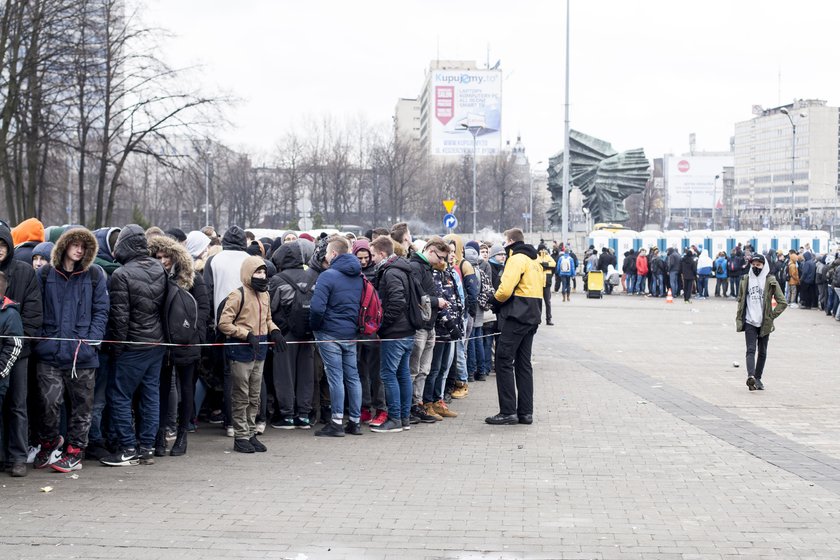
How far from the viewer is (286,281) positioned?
34.8 feet

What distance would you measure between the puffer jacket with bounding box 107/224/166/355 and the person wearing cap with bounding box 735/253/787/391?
803 cm

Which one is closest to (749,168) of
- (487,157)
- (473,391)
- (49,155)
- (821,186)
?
(821,186)

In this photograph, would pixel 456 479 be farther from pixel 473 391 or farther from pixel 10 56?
pixel 10 56

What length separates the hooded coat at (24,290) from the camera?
27.1 feet

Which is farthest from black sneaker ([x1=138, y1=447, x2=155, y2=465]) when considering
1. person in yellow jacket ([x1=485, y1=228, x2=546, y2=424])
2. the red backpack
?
person in yellow jacket ([x1=485, y1=228, x2=546, y2=424])

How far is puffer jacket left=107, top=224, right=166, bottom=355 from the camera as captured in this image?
8.78m

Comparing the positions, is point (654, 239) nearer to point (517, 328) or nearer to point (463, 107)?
point (517, 328)

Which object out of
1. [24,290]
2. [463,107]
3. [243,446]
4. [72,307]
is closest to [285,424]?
[243,446]

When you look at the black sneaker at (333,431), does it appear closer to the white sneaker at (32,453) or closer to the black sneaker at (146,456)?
the black sneaker at (146,456)

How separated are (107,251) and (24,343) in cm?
155

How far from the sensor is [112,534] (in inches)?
265

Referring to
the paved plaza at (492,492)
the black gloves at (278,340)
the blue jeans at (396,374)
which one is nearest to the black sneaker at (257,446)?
the paved plaza at (492,492)

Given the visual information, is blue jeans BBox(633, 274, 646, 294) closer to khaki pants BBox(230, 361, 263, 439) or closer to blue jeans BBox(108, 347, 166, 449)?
khaki pants BBox(230, 361, 263, 439)

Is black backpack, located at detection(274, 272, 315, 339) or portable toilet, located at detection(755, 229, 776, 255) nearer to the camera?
black backpack, located at detection(274, 272, 315, 339)
